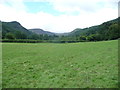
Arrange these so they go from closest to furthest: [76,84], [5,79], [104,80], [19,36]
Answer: [76,84] < [104,80] < [5,79] < [19,36]

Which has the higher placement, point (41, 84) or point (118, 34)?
point (118, 34)

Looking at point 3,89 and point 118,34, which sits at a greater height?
point 118,34

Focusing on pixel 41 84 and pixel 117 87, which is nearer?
pixel 117 87

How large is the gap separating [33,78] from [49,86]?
1264 millimetres

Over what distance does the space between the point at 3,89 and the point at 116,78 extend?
492 cm

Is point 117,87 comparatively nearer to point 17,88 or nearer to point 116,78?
point 116,78

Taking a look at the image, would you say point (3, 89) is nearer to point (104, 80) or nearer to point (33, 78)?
point (33, 78)

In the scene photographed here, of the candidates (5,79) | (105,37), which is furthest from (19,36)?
(5,79)

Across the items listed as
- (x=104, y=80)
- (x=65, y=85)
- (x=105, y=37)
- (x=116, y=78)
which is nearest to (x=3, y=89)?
(x=65, y=85)

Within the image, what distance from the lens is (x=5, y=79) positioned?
6098 mm

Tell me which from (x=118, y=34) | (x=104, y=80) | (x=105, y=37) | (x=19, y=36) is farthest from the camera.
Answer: (x=19, y=36)

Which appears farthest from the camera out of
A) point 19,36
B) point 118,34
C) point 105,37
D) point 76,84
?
point 19,36

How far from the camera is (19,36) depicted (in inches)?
3839

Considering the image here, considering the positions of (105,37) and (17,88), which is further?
(105,37)
